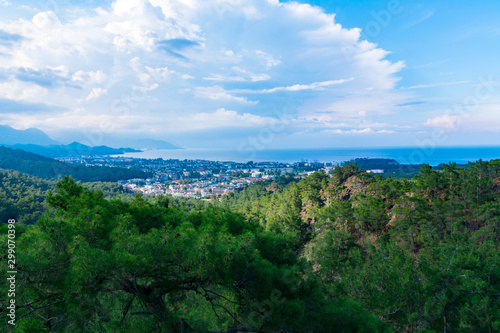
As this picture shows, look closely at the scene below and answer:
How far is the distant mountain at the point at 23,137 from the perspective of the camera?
108956mm

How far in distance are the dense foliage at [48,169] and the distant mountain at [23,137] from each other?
6120cm

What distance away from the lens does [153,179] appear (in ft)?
220

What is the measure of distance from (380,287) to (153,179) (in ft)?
220

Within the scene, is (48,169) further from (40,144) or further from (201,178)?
(40,144)

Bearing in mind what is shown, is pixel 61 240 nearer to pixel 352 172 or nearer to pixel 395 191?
pixel 395 191

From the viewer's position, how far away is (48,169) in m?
53.3

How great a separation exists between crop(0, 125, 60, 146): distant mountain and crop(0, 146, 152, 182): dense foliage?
61.2 m

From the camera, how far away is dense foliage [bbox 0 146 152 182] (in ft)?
171

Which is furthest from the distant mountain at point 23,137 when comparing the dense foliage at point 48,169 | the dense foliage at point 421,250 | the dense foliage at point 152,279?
the dense foliage at point 152,279

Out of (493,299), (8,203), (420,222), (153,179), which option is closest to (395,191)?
(420,222)

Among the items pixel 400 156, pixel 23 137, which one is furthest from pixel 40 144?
pixel 400 156

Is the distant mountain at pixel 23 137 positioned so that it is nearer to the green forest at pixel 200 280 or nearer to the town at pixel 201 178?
the town at pixel 201 178

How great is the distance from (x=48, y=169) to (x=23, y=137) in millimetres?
86727

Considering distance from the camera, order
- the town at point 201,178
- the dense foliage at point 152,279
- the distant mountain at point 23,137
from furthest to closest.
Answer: the distant mountain at point 23,137
the town at point 201,178
the dense foliage at point 152,279
